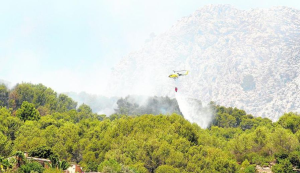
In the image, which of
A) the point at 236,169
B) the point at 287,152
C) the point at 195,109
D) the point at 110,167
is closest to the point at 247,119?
the point at 195,109

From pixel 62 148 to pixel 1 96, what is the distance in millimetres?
51985

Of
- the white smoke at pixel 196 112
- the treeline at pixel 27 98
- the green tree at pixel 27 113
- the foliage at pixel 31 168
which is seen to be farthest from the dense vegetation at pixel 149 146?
the white smoke at pixel 196 112

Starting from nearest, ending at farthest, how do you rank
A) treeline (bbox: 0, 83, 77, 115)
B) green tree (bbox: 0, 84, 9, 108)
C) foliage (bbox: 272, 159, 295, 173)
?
foliage (bbox: 272, 159, 295, 173) → treeline (bbox: 0, 83, 77, 115) → green tree (bbox: 0, 84, 9, 108)

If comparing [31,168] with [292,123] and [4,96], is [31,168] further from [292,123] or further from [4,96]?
[4,96]

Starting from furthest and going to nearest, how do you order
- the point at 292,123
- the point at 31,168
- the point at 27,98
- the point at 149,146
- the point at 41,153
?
Answer: the point at 27,98 < the point at 292,123 < the point at 149,146 < the point at 41,153 < the point at 31,168

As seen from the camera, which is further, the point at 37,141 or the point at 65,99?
the point at 65,99

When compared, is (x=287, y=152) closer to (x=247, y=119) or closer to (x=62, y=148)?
(x=62, y=148)

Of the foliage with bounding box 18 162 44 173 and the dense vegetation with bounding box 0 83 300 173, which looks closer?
the foliage with bounding box 18 162 44 173

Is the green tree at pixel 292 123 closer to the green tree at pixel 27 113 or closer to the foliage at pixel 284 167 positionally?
the foliage at pixel 284 167

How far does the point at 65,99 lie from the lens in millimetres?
115750

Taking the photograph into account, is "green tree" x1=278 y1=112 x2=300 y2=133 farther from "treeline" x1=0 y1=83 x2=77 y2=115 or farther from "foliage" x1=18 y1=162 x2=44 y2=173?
"treeline" x1=0 y1=83 x2=77 y2=115

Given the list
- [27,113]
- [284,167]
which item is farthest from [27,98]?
[284,167]

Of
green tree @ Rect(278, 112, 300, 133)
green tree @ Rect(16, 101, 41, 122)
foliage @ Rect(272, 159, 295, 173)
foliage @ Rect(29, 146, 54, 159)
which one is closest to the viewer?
foliage @ Rect(29, 146, 54, 159)

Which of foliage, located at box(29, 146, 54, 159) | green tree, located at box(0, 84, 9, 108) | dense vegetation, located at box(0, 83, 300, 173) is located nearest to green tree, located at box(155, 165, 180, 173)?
dense vegetation, located at box(0, 83, 300, 173)
